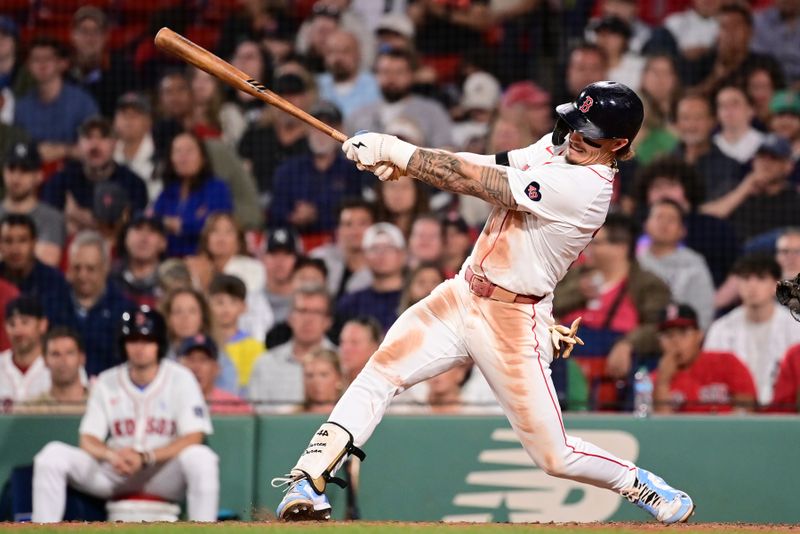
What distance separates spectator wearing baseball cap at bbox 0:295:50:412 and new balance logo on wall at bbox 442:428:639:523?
8.44 ft

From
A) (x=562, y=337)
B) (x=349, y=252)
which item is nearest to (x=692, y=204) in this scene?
(x=349, y=252)

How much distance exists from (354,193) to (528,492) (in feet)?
8.98

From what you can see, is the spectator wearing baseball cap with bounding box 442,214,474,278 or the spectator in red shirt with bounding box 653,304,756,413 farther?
the spectator wearing baseball cap with bounding box 442,214,474,278

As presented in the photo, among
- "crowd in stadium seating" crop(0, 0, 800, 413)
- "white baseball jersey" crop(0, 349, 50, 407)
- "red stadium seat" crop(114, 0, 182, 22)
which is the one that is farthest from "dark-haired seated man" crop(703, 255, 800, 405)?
"red stadium seat" crop(114, 0, 182, 22)

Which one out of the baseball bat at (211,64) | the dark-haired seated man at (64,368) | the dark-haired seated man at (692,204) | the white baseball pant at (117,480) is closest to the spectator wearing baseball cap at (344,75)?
the dark-haired seated man at (692,204)

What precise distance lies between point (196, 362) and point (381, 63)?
2938 millimetres

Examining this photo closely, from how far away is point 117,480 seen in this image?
6535 millimetres

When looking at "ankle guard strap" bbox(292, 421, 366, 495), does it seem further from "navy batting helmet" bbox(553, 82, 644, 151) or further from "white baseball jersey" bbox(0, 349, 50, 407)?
"white baseball jersey" bbox(0, 349, 50, 407)

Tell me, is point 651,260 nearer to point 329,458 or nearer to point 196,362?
point 196,362

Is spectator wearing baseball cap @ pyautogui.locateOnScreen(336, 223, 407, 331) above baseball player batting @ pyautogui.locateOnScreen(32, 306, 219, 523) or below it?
above

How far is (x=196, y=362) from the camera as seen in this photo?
7320 mm

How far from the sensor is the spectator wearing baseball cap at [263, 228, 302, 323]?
26.3 feet

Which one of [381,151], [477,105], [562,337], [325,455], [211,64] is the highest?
[477,105]

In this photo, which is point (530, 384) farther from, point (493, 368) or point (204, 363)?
point (204, 363)
